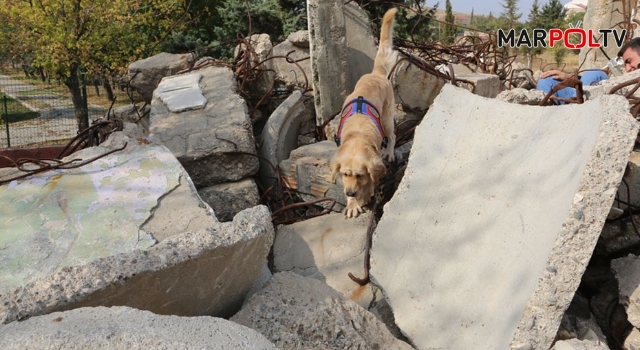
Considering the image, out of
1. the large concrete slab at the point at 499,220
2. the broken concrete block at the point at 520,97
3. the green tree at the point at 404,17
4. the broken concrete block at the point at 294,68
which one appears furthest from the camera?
the green tree at the point at 404,17

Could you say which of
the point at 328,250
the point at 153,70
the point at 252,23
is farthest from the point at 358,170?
the point at 252,23

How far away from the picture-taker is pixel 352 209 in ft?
13.8

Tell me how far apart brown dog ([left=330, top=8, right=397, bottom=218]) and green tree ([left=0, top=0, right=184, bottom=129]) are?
9525 millimetres

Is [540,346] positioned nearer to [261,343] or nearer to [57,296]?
[261,343]

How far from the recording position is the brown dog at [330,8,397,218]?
172 inches

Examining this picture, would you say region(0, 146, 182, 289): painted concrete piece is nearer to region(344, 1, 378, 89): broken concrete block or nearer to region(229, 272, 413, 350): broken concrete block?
region(229, 272, 413, 350): broken concrete block

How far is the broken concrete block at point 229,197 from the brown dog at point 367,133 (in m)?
0.75

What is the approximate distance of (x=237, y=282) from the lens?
7.59ft

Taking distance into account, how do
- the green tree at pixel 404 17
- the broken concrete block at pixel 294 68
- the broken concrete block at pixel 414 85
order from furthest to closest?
1. the green tree at pixel 404 17
2. the broken concrete block at pixel 294 68
3. the broken concrete block at pixel 414 85

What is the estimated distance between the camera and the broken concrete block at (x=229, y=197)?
14.4 ft

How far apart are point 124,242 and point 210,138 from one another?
2.00 metres

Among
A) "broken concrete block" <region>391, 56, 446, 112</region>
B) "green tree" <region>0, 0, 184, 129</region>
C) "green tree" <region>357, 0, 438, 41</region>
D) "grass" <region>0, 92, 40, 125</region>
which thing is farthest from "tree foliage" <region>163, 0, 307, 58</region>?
"broken concrete block" <region>391, 56, 446, 112</region>

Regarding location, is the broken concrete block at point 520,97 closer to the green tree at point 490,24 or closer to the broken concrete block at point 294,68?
the broken concrete block at point 294,68

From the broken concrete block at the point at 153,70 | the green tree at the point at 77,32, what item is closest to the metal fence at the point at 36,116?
the green tree at the point at 77,32
